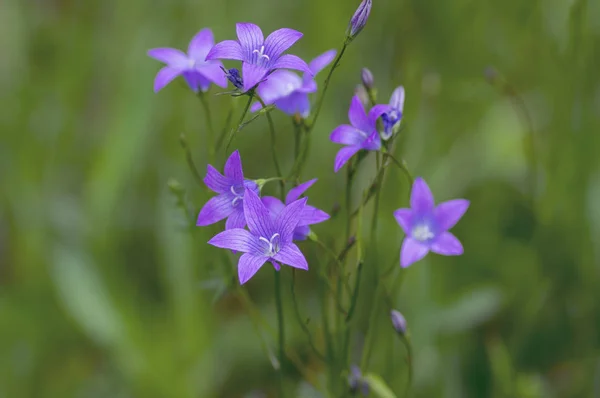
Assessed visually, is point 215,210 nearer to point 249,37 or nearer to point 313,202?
point 249,37

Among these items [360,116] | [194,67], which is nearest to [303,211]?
[360,116]

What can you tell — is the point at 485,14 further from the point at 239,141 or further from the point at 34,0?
the point at 34,0

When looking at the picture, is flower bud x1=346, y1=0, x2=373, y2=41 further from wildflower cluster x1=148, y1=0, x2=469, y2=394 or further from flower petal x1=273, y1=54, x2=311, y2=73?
flower petal x1=273, y1=54, x2=311, y2=73

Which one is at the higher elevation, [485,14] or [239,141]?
[485,14]

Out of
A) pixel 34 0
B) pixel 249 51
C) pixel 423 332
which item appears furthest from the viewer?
pixel 34 0

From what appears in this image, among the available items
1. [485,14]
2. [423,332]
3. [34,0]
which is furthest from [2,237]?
[485,14]

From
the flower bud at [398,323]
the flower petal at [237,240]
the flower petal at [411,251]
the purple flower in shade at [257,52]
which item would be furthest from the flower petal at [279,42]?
the flower bud at [398,323]
